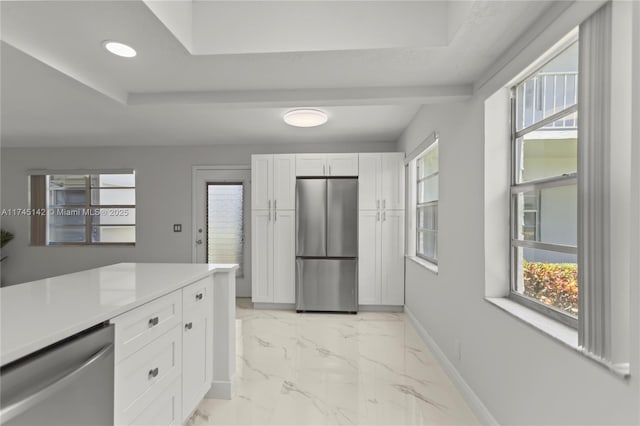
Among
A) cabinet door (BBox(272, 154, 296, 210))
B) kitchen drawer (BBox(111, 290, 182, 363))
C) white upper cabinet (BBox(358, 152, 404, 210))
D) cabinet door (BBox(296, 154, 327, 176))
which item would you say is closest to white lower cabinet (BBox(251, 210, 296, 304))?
cabinet door (BBox(272, 154, 296, 210))

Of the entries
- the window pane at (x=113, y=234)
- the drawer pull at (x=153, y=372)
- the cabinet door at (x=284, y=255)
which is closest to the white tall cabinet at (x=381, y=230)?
the cabinet door at (x=284, y=255)

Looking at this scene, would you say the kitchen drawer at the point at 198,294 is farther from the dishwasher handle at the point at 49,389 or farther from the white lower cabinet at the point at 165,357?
the dishwasher handle at the point at 49,389

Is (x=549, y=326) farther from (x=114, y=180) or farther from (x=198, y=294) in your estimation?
(x=114, y=180)

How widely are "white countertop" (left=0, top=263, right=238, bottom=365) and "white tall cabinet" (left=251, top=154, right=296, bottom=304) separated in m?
2.33

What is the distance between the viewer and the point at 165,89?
2469 millimetres

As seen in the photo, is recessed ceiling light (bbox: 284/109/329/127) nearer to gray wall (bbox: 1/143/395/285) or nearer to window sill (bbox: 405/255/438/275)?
gray wall (bbox: 1/143/395/285)

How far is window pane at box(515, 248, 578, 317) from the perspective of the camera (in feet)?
4.66

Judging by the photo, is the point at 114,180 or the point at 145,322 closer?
the point at 145,322

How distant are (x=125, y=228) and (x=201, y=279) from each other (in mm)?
4013

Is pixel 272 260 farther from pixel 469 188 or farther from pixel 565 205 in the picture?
pixel 565 205

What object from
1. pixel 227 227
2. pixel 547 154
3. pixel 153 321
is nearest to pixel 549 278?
pixel 547 154

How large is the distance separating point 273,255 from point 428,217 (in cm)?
206

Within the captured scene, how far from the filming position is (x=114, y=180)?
5.29 m

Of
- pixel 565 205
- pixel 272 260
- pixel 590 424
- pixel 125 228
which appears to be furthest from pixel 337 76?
pixel 125 228
